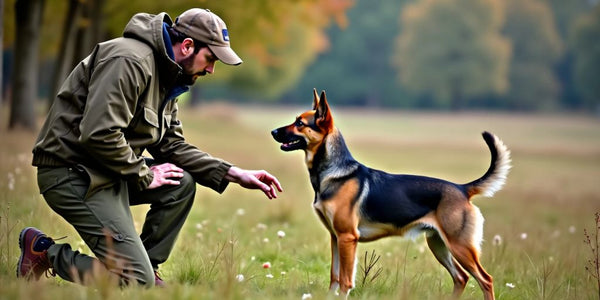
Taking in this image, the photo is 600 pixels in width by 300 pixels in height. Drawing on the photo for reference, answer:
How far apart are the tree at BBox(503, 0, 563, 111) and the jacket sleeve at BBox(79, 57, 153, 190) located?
211ft

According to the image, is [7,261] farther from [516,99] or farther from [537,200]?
[516,99]

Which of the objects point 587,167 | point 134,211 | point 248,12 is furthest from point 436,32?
point 134,211

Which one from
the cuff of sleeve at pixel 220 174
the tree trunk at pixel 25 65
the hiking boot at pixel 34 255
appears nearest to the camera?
the hiking boot at pixel 34 255

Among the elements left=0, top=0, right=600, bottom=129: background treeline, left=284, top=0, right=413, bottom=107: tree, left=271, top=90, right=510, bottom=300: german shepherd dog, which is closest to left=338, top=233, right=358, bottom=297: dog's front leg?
left=271, top=90, right=510, bottom=300: german shepherd dog

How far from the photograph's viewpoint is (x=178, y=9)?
16.4 m

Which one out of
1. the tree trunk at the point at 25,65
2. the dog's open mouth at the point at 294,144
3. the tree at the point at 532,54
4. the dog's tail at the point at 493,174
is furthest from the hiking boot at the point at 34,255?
the tree at the point at 532,54

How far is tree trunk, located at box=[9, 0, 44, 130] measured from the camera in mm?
14719

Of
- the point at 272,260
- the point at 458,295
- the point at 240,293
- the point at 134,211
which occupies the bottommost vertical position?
the point at 134,211

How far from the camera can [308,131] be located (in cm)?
554

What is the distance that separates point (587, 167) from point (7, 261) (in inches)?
883

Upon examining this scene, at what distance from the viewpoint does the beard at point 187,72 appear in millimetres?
4821

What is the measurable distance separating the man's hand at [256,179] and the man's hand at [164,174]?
40cm

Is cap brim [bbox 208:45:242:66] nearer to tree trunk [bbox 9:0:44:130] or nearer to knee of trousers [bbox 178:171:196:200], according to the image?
knee of trousers [bbox 178:171:196:200]

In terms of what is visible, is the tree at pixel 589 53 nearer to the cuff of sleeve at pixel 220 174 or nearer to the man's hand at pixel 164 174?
the cuff of sleeve at pixel 220 174
